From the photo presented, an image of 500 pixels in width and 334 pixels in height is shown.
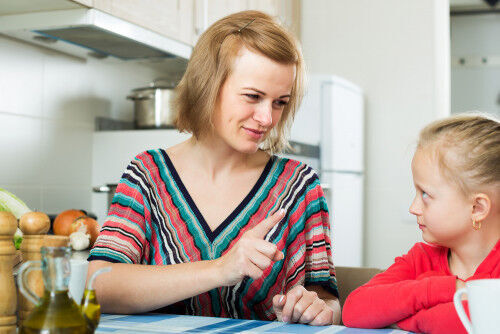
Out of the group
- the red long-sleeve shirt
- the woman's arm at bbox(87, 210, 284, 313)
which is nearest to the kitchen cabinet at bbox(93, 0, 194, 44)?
the woman's arm at bbox(87, 210, 284, 313)

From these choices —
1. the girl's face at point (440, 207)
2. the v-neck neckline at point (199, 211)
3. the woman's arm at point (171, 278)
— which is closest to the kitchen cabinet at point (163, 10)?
the v-neck neckline at point (199, 211)

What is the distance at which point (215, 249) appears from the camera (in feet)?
4.30

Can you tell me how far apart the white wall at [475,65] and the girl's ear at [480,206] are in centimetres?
325

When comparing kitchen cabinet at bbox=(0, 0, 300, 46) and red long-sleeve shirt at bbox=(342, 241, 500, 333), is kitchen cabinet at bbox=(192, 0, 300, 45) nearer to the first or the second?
kitchen cabinet at bbox=(0, 0, 300, 46)

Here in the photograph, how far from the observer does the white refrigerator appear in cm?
313

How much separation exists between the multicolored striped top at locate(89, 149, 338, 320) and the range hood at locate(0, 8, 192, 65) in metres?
0.74

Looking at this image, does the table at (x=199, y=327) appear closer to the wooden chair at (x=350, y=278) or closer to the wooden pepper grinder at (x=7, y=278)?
the wooden pepper grinder at (x=7, y=278)

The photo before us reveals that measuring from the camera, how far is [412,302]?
101cm

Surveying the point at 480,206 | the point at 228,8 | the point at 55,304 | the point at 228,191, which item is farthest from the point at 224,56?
the point at 228,8

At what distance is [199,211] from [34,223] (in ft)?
1.50

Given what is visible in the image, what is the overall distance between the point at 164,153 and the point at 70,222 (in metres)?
0.66

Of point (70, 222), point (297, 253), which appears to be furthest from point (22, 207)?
point (297, 253)

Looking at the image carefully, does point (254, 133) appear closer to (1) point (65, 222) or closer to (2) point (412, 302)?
(2) point (412, 302)

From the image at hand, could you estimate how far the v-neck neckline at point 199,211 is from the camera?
52.1 inches
